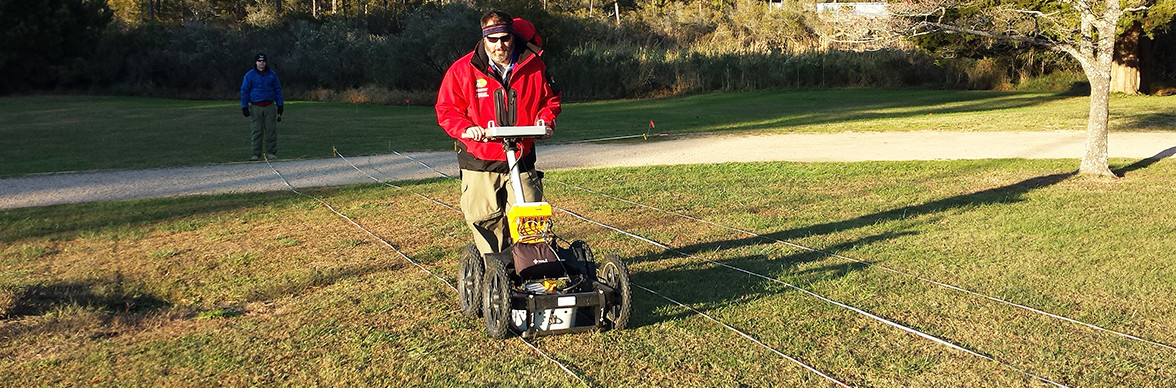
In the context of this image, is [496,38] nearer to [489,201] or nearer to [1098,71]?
[489,201]

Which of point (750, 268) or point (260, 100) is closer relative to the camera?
point (750, 268)

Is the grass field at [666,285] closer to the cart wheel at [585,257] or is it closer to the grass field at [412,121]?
the cart wheel at [585,257]

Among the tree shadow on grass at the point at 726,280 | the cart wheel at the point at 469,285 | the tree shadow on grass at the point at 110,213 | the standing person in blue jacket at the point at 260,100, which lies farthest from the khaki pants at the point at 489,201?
the standing person in blue jacket at the point at 260,100

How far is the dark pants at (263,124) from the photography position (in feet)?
53.5

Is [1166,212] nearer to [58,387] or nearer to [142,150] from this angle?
[58,387]

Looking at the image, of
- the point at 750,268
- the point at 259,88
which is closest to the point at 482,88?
the point at 750,268

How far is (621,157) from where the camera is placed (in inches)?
642

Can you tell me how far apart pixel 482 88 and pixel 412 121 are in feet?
71.6

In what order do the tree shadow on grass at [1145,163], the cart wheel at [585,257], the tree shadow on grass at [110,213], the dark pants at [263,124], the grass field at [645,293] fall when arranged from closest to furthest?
the grass field at [645,293], the cart wheel at [585,257], the tree shadow on grass at [110,213], the tree shadow on grass at [1145,163], the dark pants at [263,124]

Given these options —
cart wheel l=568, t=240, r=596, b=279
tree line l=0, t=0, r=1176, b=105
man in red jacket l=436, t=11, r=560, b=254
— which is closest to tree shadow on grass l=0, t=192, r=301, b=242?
man in red jacket l=436, t=11, r=560, b=254

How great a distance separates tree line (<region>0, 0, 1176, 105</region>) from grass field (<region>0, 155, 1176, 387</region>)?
26765mm

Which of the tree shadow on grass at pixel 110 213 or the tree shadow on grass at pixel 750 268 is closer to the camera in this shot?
the tree shadow on grass at pixel 750 268

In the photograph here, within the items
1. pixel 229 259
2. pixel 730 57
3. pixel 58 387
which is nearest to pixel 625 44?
pixel 730 57

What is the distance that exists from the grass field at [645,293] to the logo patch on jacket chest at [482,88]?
142 centimetres
